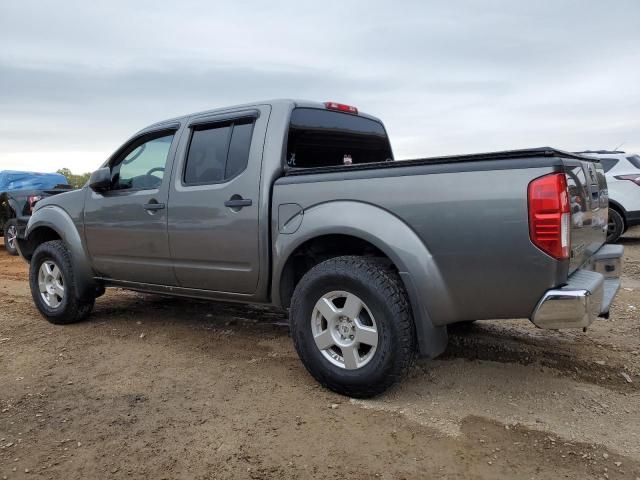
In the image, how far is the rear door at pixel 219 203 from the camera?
3834 millimetres

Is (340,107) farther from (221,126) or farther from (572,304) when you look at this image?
(572,304)

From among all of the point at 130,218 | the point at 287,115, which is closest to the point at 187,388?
the point at 130,218

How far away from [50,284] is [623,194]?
8704 millimetres

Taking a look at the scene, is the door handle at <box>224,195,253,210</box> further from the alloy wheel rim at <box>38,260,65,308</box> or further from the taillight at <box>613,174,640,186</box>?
the taillight at <box>613,174,640,186</box>

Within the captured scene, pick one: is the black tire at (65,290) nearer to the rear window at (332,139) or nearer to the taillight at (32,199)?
the rear window at (332,139)

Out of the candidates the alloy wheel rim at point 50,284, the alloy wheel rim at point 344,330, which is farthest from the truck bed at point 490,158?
the alloy wheel rim at point 50,284

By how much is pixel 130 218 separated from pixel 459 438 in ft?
10.5

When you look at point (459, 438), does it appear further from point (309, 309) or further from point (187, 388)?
point (187, 388)

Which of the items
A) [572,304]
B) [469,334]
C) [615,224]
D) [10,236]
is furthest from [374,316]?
[10,236]

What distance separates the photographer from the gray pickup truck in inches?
109

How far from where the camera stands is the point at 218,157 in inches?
163

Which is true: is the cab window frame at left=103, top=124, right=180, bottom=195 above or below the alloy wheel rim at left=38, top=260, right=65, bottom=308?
above

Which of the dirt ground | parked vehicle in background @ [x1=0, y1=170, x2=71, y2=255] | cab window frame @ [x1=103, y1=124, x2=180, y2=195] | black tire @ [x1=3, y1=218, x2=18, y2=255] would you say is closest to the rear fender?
the dirt ground

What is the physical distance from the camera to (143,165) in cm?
469
